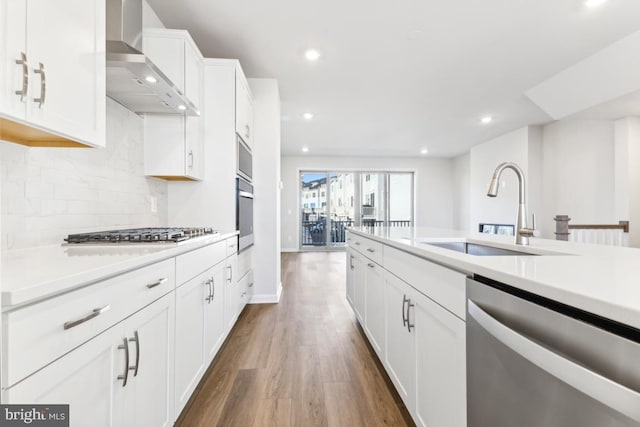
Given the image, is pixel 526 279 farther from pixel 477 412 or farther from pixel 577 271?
pixel 477 412

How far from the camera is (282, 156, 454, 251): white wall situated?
25.7 feet

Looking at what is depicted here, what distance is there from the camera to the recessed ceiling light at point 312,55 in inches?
112

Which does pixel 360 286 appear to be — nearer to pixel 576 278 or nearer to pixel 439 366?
pixel 439 366

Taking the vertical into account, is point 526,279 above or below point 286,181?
below

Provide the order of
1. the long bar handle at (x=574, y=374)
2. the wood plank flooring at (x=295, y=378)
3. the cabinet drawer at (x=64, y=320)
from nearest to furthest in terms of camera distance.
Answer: the long bar handle at (x=574, y=374)
the cabinet drawer at (x=64, y=320)
the wood plank flooring at (x=295, y=378)

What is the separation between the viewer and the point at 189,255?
1427 mm

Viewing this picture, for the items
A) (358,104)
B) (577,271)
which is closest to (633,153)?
(358,104)

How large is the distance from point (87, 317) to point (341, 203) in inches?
296

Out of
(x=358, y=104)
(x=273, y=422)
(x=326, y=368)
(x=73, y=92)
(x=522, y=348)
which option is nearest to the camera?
(x=522, y=348)

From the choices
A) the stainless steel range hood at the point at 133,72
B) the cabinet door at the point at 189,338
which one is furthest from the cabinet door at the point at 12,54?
the cabinet door at the point at 189,338

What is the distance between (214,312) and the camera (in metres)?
1.80

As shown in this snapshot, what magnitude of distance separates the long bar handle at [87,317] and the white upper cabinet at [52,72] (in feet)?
2.01

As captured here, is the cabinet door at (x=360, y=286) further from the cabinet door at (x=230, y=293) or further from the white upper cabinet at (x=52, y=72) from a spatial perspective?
the white upper cabinet at (x=52, y=72)

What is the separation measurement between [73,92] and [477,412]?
1717 millimetres
